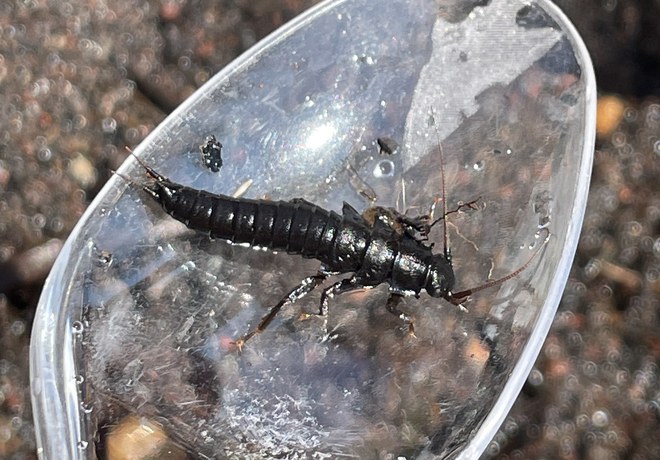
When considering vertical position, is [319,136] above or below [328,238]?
above

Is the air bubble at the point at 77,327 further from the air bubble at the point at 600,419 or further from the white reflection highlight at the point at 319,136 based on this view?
the air bubble at the point at 600,419

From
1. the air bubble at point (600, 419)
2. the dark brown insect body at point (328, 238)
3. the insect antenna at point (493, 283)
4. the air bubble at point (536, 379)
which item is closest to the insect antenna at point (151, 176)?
the dark brown insect body at point (328, 238)

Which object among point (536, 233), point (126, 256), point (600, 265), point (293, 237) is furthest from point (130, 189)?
point (600, 265)

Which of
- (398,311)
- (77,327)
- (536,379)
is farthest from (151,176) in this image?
→ (536,379)

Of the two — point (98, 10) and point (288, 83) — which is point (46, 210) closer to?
point (98, 10)

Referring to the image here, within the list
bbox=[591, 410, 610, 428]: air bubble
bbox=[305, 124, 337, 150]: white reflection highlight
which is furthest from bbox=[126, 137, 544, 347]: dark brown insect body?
bbox=[591, 410, 610, 428]: air bubble

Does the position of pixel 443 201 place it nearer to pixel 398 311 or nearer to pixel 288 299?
pixel 398 311
